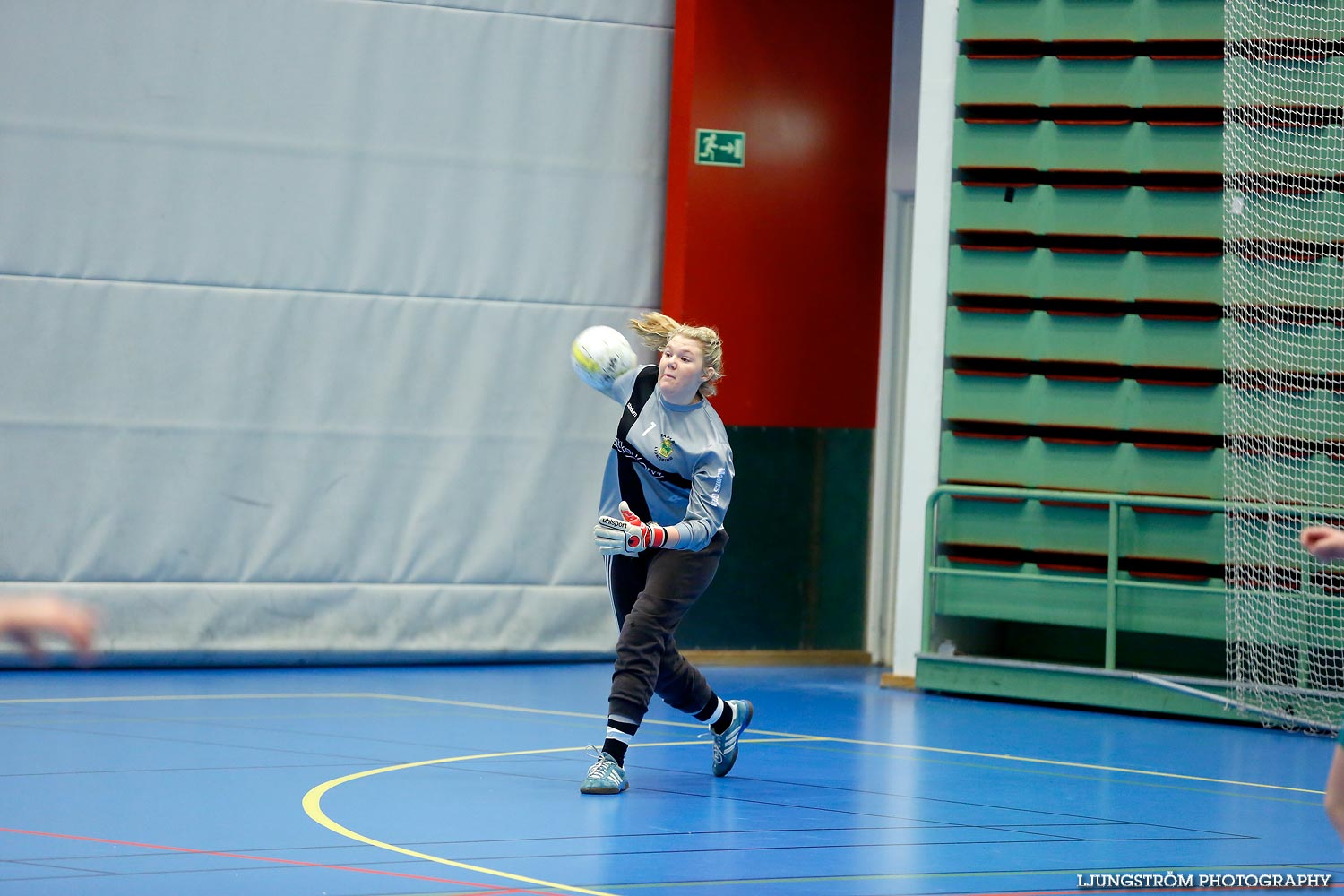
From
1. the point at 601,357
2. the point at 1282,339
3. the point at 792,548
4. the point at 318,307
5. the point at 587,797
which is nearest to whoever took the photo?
the point at 587,797

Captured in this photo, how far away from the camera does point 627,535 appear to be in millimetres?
6688

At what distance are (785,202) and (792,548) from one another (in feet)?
7.57

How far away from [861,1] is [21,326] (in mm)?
5763

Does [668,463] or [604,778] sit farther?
[668,463]

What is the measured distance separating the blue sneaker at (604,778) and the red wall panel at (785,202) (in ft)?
16.1

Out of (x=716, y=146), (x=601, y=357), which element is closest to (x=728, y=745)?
(x=601, y=357)

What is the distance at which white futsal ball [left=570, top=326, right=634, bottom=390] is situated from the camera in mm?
7078

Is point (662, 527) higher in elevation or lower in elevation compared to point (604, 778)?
higher

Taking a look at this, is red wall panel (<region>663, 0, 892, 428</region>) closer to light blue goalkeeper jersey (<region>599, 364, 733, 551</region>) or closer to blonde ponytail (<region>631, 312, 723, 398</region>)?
blonde ponytail (<region>631, 312, 723, 398</region>)

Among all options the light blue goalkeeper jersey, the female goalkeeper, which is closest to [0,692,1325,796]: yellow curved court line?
the female goalkeeper

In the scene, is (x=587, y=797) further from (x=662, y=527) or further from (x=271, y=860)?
(x=271, y=860)

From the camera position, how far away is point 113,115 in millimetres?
10430

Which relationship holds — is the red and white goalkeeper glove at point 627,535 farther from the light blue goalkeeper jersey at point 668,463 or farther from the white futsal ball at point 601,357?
the white futsal ball at point 601,357

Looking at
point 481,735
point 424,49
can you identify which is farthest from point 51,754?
point 424,49
